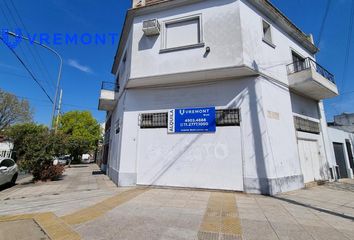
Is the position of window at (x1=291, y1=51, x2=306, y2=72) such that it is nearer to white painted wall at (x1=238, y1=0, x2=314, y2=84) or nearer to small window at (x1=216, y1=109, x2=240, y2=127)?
white painted wall at (x1=238, y1=0, x2=314, y2=84)

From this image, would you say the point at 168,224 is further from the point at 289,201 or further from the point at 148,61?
the point at 148,61

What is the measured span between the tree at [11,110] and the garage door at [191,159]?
1133 inches

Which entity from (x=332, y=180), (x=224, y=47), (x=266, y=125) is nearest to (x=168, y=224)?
(x=266, y=125)

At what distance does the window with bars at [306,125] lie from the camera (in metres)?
10.1

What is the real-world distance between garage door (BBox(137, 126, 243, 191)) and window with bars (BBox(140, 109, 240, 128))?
0.22 m

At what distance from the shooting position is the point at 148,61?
29.4 ft

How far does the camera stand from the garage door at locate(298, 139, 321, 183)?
9.62 metres

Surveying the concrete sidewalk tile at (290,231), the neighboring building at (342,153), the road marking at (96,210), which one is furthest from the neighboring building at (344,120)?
the road marking at (96,210)

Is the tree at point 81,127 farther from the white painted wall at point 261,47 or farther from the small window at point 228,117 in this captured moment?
the white painted wall at point 261,47

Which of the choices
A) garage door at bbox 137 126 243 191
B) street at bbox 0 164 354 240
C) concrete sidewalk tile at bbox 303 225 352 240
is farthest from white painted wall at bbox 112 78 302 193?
concrete sidewalk tile at bbox 303 225 352 240

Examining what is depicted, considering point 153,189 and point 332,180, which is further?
point 332,180

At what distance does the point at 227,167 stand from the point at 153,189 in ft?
10.8

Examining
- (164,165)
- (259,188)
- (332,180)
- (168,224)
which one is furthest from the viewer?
(332,180)

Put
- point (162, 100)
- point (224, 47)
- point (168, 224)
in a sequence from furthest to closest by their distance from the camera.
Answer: point (162, 100) < point (224, 47) < point (168, 224)
